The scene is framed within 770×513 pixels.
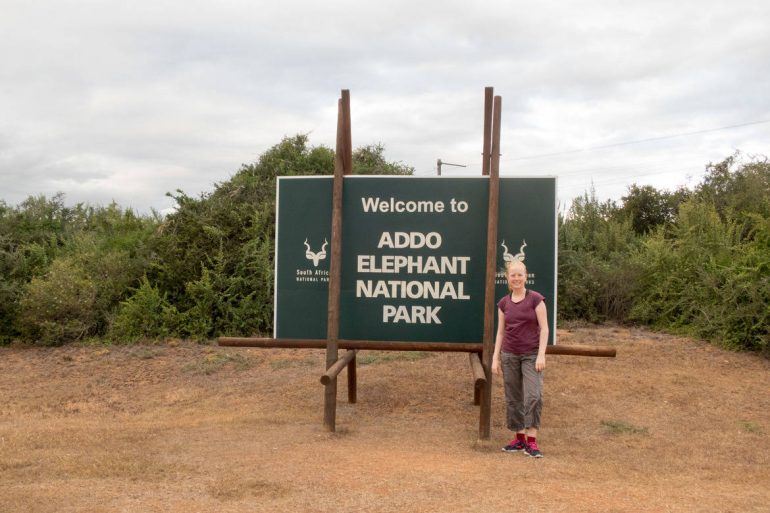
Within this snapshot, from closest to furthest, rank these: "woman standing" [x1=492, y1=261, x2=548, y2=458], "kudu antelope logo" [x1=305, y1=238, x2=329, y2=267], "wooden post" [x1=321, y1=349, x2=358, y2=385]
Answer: "woman standing" [x1=492, y1=261, x2=548, y2=458], "wooden post" [x1=321, y1=349, x2=358, y2=385], "kudu antelope logo" [x1=305, y1=238, x2=329, y2=267]

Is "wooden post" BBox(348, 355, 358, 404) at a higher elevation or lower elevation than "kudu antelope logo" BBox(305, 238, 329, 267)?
lower

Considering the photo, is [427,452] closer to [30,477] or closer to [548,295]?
[548,295]

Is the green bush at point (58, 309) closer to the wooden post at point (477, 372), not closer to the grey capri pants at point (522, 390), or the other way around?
the wooden post at point (477, 372)

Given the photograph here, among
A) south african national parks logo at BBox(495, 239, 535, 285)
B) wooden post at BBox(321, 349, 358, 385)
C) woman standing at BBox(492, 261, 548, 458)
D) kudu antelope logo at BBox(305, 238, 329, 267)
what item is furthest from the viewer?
kudu antelope logo at BBox(305, 238, 329, 267)

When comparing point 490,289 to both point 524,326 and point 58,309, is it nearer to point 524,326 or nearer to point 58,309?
A: point 524,326

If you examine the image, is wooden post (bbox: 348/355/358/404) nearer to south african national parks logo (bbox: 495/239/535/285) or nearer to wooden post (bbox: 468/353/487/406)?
wooden post (bbox: 468/353/487/406)

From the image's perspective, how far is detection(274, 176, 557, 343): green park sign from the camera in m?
6.90

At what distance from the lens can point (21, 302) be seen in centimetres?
1272

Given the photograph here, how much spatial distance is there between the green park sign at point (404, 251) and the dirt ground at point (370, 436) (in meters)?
1.13

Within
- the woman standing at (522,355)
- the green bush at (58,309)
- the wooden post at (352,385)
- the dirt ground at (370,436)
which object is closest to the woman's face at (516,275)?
the woman standing at (522,355)

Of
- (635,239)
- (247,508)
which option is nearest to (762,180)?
(635,239)

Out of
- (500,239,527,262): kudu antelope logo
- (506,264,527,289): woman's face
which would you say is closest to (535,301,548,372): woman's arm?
(506,264,527,289): woman's face

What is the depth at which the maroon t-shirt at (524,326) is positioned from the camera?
6.00 metres

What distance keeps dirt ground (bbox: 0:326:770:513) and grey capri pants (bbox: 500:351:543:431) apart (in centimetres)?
34
